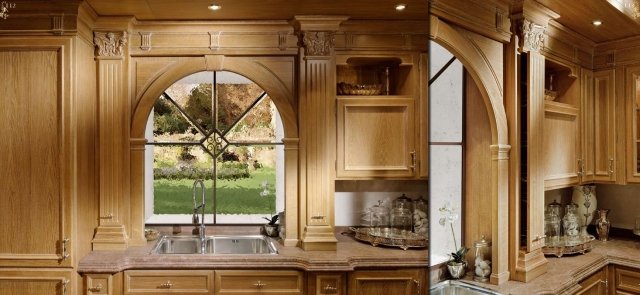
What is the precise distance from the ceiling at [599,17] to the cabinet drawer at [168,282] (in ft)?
5.76

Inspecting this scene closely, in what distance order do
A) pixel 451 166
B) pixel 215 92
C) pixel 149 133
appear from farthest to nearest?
pixel 149 133 < pixel 215 92 < pixel 451 166

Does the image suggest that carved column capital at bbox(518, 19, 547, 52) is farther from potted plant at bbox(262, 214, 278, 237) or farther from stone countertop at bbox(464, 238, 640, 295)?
potted plant at bbox(262, 214, 278, 237)

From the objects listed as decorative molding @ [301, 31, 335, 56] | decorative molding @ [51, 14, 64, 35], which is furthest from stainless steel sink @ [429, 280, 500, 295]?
decorative molding @ [51, 14, 64, 35]

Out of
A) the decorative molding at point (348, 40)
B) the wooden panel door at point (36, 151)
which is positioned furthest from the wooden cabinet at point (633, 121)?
the wooden panel door at point (36, 151)

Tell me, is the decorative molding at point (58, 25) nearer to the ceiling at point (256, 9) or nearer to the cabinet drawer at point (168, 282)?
the ceiling at point (256, 9)

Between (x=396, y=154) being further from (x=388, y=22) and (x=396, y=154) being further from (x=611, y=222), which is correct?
(x=611, y=222)

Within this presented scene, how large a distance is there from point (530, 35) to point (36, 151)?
2038mm

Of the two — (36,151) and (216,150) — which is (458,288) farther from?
(36,151)

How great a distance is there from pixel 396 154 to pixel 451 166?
1.63ft

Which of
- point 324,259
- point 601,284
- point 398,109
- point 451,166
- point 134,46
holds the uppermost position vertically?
point 134,46

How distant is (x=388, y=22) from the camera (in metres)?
2.33

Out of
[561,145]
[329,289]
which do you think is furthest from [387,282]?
[561,145]

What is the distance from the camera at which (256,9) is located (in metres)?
2.16

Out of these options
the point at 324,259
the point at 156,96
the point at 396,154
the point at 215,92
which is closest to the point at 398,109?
the point at 396,154
